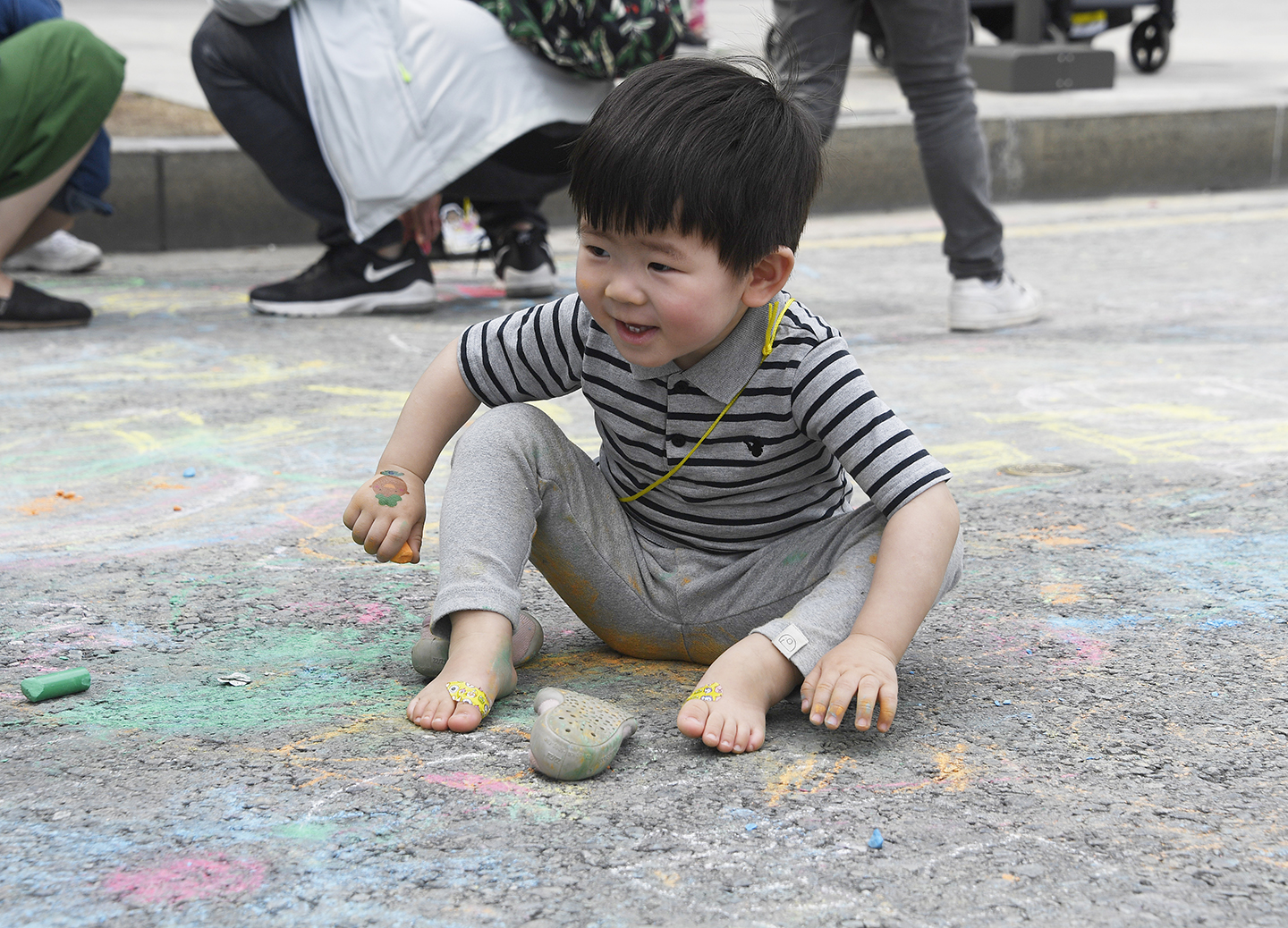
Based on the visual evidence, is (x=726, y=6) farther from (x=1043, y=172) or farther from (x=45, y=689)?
(x=45, y=689)

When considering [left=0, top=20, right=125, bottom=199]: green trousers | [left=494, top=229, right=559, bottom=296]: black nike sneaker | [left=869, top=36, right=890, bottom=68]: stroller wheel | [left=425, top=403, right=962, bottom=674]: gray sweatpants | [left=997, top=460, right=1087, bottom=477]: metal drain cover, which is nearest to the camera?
[left=425, top=403, right=962, bottom=674]: gray sweatpants

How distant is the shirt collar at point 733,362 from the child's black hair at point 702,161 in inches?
3.7

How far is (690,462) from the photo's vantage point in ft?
5.55

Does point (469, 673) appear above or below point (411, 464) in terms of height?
below

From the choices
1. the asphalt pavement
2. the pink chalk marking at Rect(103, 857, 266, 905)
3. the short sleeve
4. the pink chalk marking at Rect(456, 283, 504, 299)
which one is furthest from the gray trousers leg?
the pink chalk marking at Rect(103, 857, 266, 905)

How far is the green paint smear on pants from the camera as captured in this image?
1.53 m

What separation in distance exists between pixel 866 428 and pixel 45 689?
0.93 metres

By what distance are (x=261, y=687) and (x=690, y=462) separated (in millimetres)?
548

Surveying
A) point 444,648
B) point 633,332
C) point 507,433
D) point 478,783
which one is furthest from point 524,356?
point 478,783

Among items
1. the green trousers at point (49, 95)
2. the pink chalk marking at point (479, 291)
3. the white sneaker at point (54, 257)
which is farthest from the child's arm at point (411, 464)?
the white sneaker at point (54, 257)

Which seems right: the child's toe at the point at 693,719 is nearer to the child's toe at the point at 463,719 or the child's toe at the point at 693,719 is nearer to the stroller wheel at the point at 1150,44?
the child's toe at the point at 463,719

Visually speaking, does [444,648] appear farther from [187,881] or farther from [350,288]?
[350,288]

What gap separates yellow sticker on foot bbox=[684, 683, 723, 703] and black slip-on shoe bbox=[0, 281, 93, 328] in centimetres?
264

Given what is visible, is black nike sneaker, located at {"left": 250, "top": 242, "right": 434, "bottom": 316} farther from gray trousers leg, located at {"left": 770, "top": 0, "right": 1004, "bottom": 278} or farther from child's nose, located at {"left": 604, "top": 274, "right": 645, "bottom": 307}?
child's nose, located at {"left": 604, "top": 274, "right": 645, "bottom": 307}
